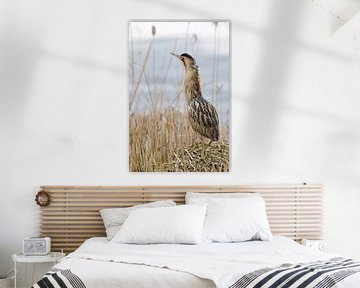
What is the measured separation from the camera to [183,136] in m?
5.52

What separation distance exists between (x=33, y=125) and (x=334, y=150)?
108 inches

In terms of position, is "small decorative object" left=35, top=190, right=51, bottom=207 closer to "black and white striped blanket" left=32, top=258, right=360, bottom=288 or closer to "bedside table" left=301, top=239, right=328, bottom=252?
"black and white striped blanket" left=32, top=258, right=360, bottom=288

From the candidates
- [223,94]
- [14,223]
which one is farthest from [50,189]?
[223,94]

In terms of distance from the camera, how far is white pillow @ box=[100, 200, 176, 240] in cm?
508

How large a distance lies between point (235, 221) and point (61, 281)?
6.47ft

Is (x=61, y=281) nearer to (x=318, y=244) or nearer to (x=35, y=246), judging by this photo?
(x=35, y=246)

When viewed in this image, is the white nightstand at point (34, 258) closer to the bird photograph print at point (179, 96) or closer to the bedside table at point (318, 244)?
the bird photograph print at point (179, 96)

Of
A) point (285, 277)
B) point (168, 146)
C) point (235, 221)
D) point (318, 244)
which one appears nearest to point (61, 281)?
point (285, 277)

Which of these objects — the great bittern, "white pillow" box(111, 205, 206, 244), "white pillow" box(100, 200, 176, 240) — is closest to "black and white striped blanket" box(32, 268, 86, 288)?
"white pillow" box(111, 205, 206, 244)

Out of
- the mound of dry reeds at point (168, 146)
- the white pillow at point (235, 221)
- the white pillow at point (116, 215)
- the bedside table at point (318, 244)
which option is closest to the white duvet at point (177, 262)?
the white pillow at point (235, 221)

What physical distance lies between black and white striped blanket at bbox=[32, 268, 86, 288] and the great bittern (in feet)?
7.78

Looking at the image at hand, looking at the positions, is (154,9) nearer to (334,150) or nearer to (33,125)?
(33,125)

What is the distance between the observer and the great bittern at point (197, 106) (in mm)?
5531

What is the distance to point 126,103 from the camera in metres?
5.50
